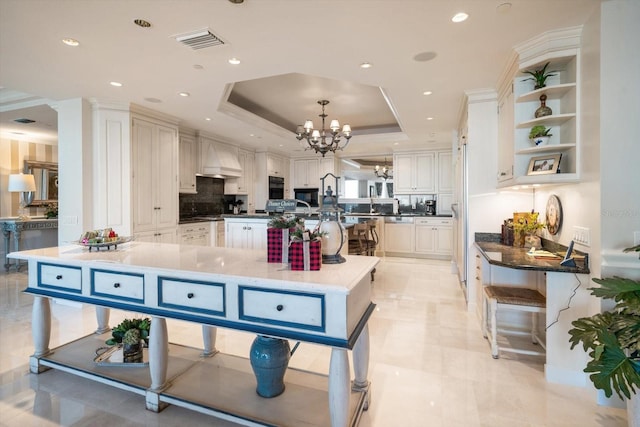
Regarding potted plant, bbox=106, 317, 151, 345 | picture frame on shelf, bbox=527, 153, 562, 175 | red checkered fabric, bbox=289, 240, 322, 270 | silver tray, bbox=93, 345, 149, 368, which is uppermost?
picture frame on shelf, bbox=527, 153, 562, 175

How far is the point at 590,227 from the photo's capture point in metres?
2.09

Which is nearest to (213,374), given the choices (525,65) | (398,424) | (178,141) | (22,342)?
(398,424)

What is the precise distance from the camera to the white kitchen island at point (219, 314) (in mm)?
1393

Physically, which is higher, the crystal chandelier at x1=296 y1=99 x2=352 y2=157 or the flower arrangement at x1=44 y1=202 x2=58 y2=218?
the crystal chandelier at x1=296 y1=99 x2=352 y2=157

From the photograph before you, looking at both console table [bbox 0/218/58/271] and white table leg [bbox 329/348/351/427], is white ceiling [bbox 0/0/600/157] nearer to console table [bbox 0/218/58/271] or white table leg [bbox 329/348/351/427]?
white table leg [bbox 329/348/351/427]

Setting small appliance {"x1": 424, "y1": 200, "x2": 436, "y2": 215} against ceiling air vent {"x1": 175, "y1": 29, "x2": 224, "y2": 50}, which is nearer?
ceiling air vent {"x1": 175, "y1": 29, "x2": 224, "y2": 50}

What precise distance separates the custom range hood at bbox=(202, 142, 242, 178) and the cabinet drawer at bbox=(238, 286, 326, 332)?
481 centimetres

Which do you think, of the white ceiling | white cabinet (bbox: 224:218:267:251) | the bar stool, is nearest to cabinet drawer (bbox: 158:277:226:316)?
the white ceiling

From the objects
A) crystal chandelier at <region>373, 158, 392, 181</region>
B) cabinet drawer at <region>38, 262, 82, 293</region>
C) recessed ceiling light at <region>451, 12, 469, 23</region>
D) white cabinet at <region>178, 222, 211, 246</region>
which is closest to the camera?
cabinet drawer at <region>38, 262, 82, 293</region>

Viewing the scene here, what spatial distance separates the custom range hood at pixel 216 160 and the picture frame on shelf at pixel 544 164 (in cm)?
494

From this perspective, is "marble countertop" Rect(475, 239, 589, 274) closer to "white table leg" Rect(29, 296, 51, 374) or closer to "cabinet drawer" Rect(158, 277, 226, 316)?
"cabinet drawer" Rect(158, 277, 226, 316)

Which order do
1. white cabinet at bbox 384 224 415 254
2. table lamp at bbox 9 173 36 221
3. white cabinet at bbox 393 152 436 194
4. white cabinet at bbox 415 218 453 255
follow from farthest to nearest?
1. white cabinet at bbox 393 152 436 194
2. white cabinet at bbox 384 224 415 254
3. white cabinet at bbox 415 218 453 255
4. table lamp at bbox 9 173 36 221

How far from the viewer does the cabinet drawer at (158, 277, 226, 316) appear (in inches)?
61.1

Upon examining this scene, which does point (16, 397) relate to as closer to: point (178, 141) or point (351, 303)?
point (351, 303)
